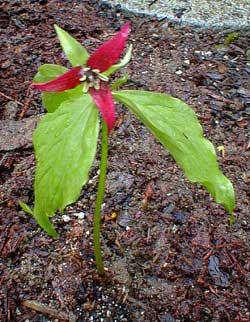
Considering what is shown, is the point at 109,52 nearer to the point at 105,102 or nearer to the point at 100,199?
the point at 105,102

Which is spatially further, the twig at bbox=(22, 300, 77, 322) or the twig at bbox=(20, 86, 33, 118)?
the twig at bbox=(20, 86, 33, 118)

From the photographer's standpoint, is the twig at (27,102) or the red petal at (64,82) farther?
the twig at (27,102)

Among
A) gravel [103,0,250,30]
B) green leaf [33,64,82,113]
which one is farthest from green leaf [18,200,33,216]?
gravel [103,0,250,30]

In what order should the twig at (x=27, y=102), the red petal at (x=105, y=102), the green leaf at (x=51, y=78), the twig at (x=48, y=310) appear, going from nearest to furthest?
the red petal at (x=105, y=102)
the green leaf at (x=51, y=78)
the twig at (x=48, y=310)
the twig at (x=27, y=102)

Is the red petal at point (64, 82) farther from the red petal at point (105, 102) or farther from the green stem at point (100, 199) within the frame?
the green stem at point (100, 199)

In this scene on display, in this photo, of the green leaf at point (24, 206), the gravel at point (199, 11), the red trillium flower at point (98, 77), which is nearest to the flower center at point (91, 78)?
the red trillium flower at point (98, 77)

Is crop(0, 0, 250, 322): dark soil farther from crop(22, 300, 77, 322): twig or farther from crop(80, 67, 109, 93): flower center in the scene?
crop(80, 67, 109, 93): flower center
